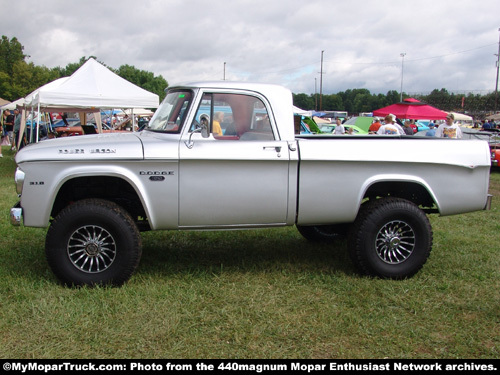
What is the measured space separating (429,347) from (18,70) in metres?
64.0

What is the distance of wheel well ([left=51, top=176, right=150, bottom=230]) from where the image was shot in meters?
4.38

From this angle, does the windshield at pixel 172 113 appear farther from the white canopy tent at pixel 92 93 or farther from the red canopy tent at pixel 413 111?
the red canopy tent at pixel 413 111

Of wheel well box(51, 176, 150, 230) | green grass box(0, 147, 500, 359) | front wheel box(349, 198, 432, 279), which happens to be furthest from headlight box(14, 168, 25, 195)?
front wheel box(349, 198, 432, 279)

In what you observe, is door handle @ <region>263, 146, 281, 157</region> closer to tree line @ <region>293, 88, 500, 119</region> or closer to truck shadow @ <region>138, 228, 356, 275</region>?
truck shadow @ <region>138, 228, 356, 275</region>

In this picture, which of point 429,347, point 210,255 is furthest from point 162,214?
point 429,347

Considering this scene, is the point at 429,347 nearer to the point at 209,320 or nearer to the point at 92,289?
the point at 209,320

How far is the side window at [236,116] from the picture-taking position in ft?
14.5

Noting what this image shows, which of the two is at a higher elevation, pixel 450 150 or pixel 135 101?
pixel 135 101

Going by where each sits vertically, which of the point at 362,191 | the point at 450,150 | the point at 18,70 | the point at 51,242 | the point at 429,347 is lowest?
the point at 429,347

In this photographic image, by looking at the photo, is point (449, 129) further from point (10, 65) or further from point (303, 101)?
point (303, 101)

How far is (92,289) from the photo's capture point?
4160 millimetres

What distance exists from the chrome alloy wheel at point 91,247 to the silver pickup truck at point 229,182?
0.01m

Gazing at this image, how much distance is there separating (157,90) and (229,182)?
3948 inches

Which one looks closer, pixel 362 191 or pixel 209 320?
pixel 209 320
